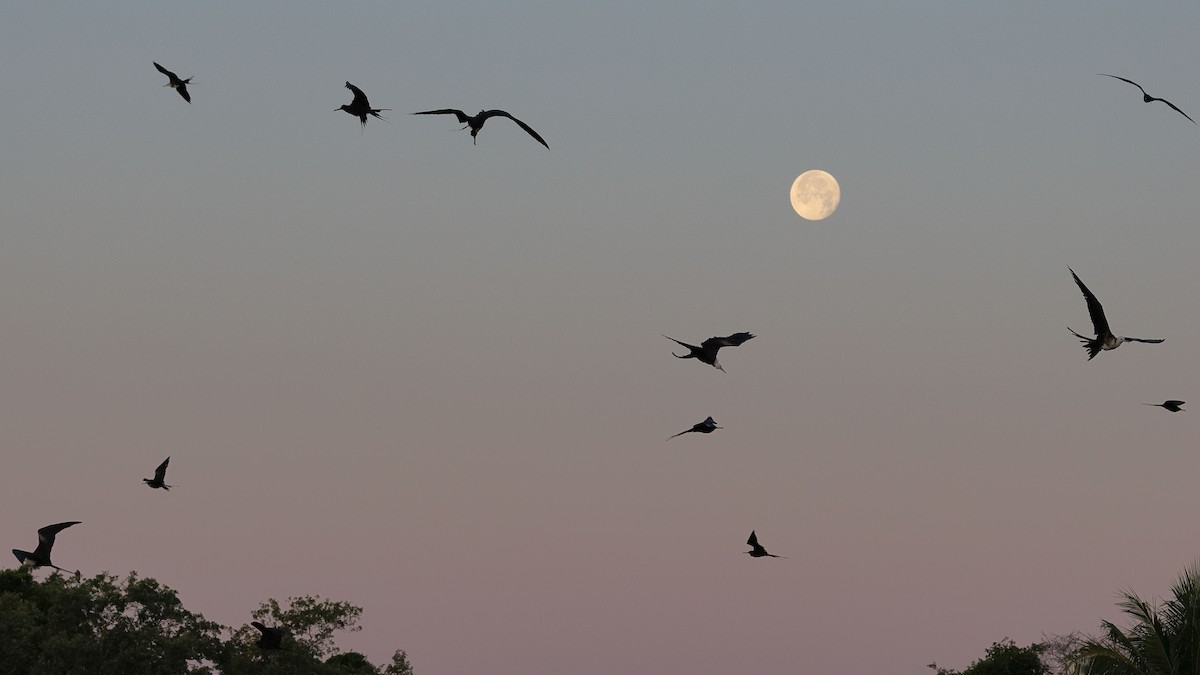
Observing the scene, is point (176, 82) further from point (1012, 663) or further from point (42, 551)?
point (1012, 663)

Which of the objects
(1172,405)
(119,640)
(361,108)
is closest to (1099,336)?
(1172,405)

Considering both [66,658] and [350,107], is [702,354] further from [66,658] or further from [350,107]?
[66,658]

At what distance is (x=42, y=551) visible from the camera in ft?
107

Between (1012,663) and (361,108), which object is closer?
(361,108)

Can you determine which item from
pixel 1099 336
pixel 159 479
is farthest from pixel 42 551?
pixel 1099 336

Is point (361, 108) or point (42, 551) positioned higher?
point (361, 108)

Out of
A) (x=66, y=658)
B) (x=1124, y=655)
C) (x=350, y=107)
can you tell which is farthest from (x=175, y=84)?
(x=66, y=658)

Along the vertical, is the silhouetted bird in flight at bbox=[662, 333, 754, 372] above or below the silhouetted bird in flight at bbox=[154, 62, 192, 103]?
below

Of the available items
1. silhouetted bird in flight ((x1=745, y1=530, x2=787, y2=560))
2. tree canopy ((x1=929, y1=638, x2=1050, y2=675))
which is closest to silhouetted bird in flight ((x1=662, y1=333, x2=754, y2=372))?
silhouetted bird in flight ((x1=745, y1=530, x2=787, y2=560))

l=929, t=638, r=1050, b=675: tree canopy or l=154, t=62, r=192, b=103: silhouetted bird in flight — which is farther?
l=929, t=638, r=1050, b=675: tree canopy

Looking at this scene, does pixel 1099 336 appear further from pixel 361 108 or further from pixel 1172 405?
pixel 361 108

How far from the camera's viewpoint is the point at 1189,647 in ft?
105

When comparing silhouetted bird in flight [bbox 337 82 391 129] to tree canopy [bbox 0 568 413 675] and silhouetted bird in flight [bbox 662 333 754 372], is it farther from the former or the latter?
tree canopy [bbox 0 568 413 675]

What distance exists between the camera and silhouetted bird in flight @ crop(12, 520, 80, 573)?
32469 mm
